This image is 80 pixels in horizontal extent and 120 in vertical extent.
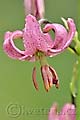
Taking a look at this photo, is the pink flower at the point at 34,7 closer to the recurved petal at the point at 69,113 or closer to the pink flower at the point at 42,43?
the pink flower at the point at 42,43

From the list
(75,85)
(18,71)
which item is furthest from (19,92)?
(75,85)

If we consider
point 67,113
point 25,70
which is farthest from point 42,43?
point 25,70

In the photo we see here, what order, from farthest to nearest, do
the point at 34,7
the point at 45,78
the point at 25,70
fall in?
the point at 25,70, the point at 34,7, the point at 45,78

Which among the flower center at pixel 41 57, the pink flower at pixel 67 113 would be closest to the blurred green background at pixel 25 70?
the pink flower at pixel 67 113

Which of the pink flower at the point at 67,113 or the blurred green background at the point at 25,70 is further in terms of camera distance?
the blurred green background at the point at 25,70

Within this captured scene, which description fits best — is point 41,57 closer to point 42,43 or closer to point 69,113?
point 42,43

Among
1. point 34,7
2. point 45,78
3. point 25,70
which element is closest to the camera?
point 45,78

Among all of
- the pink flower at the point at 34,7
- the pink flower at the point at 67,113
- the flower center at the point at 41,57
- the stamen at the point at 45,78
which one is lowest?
the pink flower at the point at 67,113

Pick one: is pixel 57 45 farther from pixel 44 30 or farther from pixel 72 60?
pixel 72 60
